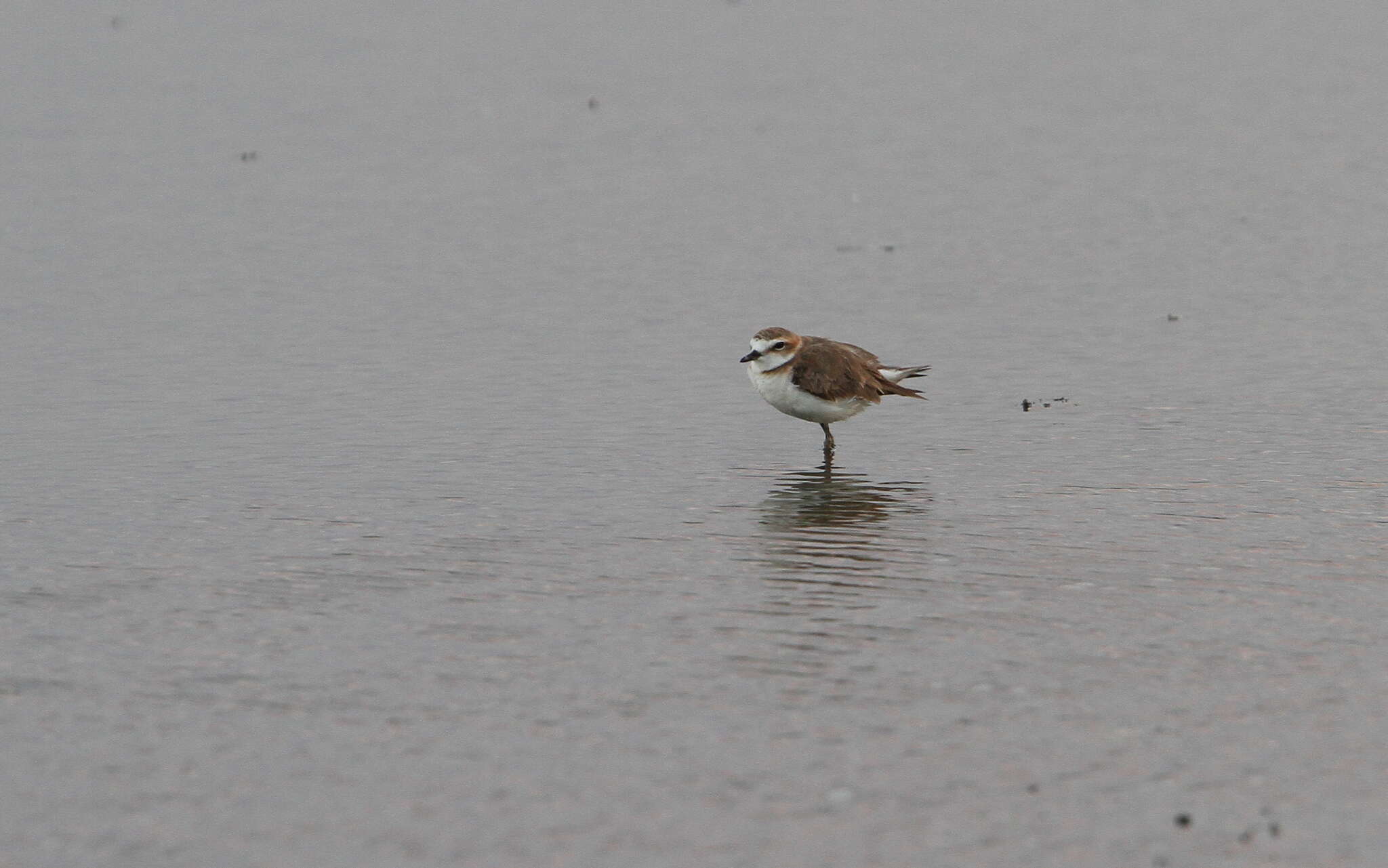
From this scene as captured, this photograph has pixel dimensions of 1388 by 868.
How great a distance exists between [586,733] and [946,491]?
21.4ft

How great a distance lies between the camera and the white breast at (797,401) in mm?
18078

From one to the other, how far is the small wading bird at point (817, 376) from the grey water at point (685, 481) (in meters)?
0.57

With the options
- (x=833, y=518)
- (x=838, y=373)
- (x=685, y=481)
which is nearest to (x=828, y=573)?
(x=833, y=518)

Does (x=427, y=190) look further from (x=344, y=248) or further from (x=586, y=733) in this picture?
(x=586, y=733)

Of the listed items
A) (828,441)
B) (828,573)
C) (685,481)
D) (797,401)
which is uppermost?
(797,401)

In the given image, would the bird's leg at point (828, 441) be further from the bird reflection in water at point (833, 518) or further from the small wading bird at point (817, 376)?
the bird reflection in water at point (833, 518)

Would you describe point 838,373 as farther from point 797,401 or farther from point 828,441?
point 828,441

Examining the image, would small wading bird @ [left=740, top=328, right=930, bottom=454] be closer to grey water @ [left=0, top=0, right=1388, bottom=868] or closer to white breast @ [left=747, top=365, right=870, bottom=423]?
white breast @ [left=747, top=365, right=870, bottom=423]

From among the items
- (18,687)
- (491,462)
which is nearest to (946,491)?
(491,462)

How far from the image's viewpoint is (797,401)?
18.1 m

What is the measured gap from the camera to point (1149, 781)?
9.98 metres

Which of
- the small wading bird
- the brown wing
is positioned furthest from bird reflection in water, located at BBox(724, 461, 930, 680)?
the brown wing

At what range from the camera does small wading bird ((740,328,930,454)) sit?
1806cm

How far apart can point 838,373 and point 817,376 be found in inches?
8.7
